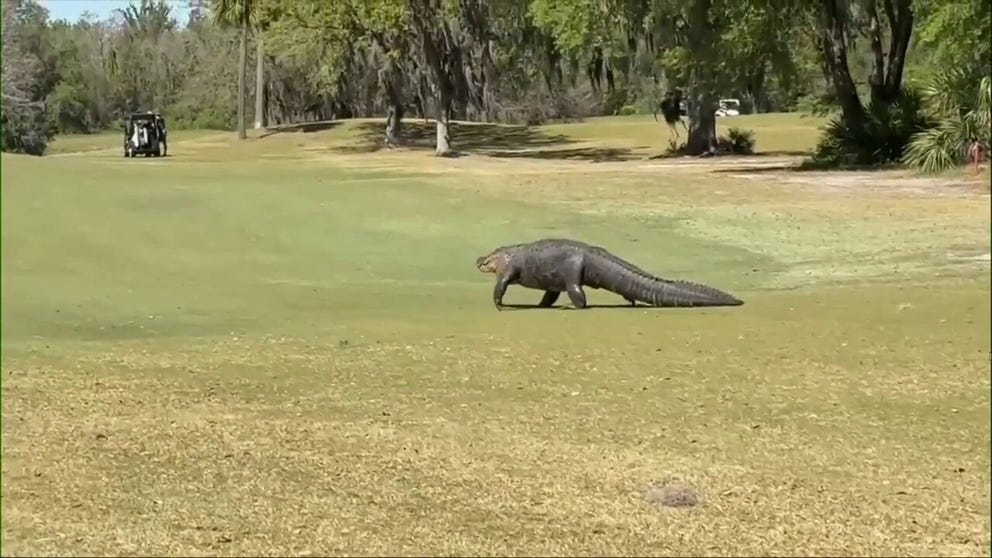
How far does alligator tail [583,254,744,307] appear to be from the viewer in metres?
11.5

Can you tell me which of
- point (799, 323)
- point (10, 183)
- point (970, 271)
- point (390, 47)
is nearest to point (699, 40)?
point (390, 47)

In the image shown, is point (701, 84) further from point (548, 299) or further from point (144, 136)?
point (548, 299)

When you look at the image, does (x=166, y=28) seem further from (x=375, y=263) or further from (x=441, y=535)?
(x=441, y=535)

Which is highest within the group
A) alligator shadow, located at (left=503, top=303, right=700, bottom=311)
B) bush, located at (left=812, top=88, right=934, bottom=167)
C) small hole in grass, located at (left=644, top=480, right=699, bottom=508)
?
bush, located at (left=812, top=88, right=934, bottom=167)

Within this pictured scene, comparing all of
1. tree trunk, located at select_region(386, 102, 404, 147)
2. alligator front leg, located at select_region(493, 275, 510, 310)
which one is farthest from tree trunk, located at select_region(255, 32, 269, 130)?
alligator front leg, located at select_region(493, 275, 510, 310)

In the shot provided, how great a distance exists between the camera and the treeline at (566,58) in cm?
2831

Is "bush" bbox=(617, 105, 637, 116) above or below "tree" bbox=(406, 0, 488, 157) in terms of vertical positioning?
below

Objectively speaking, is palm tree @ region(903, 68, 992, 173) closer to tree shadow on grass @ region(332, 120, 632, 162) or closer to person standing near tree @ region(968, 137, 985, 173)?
person standing near tree @ region(968, 137, 985, 173)

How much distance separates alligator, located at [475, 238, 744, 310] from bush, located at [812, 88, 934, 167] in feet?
64.6

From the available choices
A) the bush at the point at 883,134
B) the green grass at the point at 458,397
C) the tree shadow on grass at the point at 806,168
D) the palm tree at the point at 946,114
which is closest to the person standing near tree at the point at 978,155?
the green grass at the point at 458,397

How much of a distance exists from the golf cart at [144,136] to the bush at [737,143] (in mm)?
16592

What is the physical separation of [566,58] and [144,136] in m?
14.2

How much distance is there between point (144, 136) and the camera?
38.2 metres

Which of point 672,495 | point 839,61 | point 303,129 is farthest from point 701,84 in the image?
point 672,495
